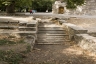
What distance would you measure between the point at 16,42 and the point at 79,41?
3.65m

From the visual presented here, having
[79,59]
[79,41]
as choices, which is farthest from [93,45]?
[79,41]

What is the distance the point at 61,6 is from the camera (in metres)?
44.5

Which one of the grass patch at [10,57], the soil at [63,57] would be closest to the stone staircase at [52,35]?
the soil at [63,57]

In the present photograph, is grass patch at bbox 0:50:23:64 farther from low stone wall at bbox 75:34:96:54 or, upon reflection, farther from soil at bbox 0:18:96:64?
low stone wall at bbox 75:34:96:54

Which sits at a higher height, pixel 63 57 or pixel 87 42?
pixel 87 42

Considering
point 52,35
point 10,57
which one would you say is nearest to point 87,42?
point 52,35

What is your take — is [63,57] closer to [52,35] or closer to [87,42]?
[87,42]

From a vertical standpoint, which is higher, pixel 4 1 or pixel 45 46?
pixel 4 1

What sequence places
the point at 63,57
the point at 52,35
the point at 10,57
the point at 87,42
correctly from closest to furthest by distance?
the point at 10,57 < the point at 63,57 < the point at 87,42 < the point at 52,35

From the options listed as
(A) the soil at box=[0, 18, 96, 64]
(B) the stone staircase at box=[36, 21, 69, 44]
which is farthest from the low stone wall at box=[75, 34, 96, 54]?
(B) the stone staircase at box=[36, 21, 69, 44]

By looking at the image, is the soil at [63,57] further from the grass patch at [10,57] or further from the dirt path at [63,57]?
the grass patch at [10,57]

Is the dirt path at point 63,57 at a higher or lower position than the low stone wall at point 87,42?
lower

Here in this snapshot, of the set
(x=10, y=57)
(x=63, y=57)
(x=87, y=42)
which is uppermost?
(x=10, y=57)

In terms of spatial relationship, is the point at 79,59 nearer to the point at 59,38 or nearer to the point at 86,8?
the point at 59,38
